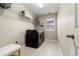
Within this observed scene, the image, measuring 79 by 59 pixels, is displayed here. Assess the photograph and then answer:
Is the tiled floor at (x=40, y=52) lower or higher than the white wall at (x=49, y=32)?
lower

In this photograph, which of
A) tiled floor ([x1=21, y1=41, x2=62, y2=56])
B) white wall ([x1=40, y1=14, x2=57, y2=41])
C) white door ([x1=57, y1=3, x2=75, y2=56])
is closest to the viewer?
white door ([x1=57, y1=3, x2=75, y2=56])

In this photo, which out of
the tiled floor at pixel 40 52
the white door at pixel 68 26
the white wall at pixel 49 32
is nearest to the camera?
the white door at pixel 68 26

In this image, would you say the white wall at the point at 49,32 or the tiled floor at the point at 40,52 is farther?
the white wall at the point at 49,32

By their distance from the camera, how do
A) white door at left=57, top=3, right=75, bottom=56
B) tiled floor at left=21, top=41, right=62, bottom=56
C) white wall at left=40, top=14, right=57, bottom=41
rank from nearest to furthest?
white door at left=57, top=3, right=75, bottom=56
tiled floor at left=21, top=41, right=62, bottom=56
white wall at left=40, top=14, right=57, bottom=41

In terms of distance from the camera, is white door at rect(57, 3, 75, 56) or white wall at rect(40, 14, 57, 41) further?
white wall at rect(40, 14, 57, 41)

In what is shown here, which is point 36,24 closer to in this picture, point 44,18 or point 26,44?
point 44,18

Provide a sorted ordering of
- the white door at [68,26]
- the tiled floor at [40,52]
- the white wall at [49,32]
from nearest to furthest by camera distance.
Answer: the white door at [68,26]
the tiled floor at [40,52]
the white wall at [49,32]

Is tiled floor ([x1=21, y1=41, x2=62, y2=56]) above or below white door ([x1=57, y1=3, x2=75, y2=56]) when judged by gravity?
below

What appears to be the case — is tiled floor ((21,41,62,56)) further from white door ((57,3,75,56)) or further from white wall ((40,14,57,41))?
white wall ((40,14,57,41))

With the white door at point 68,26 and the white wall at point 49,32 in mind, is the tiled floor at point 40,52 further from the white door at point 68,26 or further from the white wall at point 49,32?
the white wall at point 49,32

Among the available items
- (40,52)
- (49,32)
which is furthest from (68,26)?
(49,32)

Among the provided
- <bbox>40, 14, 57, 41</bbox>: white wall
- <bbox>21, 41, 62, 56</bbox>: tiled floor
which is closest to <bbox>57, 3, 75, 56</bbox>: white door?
<bbox>21, 41, 62, 56</bbox>: tiled floor

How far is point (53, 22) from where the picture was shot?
6.84 meters

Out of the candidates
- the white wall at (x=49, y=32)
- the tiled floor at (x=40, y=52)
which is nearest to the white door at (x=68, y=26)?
the tiled floor at (x=40, y=52)
